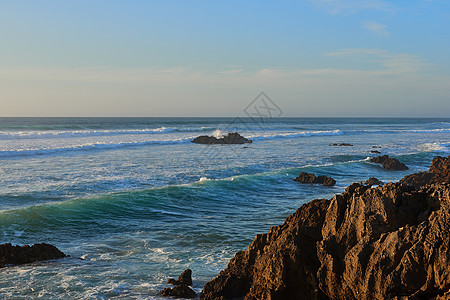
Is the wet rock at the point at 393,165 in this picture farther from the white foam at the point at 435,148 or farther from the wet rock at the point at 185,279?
the wet rock at the point at 185,279

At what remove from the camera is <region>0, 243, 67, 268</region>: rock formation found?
9.20m

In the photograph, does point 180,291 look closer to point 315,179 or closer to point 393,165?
point 315,179

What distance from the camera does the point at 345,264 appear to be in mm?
6062

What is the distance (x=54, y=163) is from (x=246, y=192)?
15087 mm

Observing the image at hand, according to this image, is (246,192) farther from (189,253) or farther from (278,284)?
(278,284)

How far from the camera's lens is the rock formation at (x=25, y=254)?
362 inches

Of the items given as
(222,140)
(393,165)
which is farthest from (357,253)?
(222,140)

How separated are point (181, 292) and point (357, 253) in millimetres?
3109

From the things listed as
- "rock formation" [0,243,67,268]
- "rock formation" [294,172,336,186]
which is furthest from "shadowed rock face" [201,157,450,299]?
"rock formation" [294,172,336,186]

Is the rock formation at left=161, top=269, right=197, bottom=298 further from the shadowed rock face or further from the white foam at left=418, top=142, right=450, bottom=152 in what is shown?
the white foam at left=418, top=142, right=450, bottom=152

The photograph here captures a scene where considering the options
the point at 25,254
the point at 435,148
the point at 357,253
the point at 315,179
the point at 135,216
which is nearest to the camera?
the point at 357,253

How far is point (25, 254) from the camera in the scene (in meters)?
9.34

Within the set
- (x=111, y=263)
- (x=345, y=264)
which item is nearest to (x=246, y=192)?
(x=111, y=263)

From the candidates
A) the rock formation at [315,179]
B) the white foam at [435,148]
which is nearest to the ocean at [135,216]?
the rock formation at [315,179]
